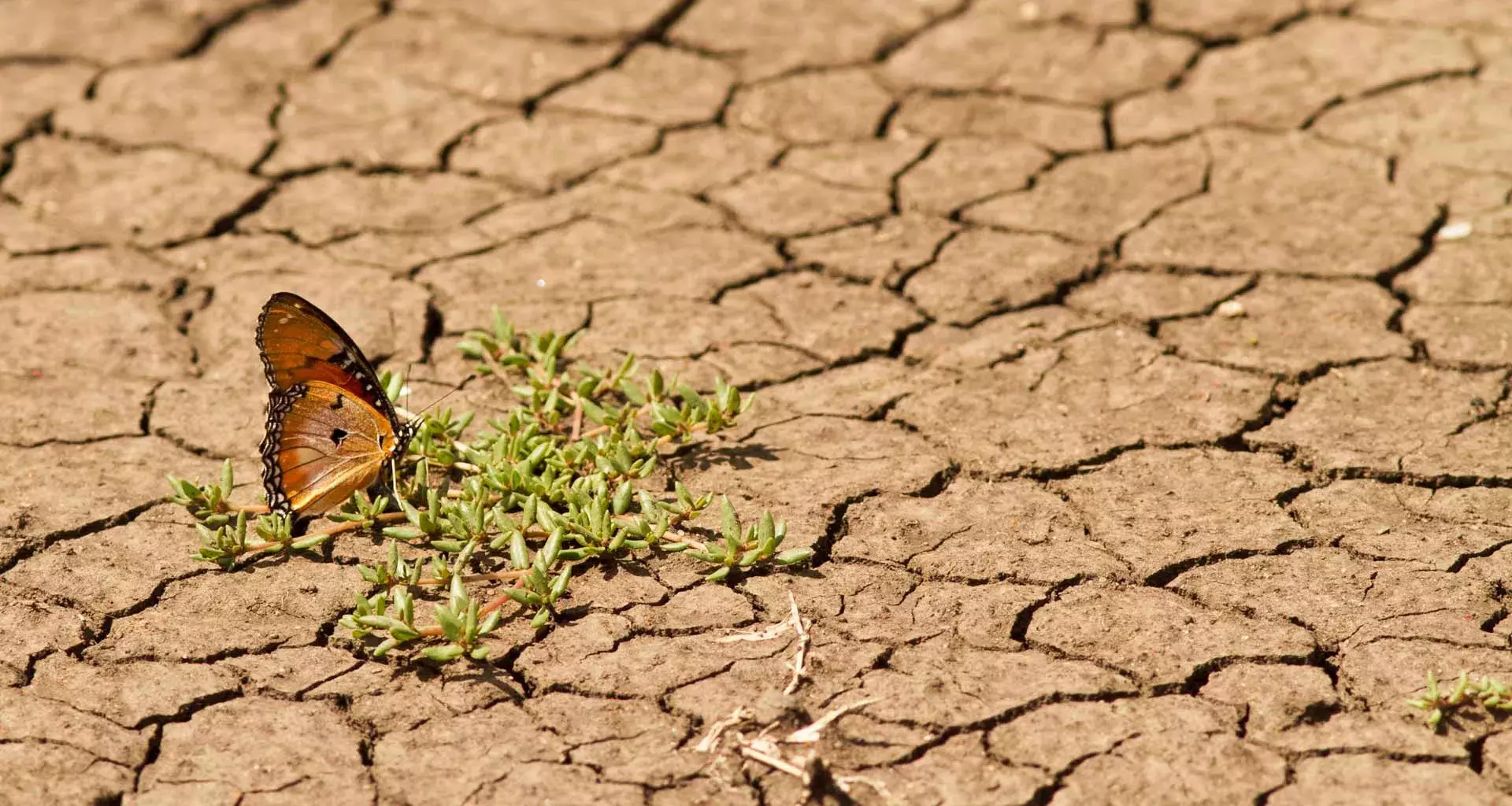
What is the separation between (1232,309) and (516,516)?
1.93 m

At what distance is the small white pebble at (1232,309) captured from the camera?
3.96 m

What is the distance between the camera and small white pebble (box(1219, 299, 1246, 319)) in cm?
396

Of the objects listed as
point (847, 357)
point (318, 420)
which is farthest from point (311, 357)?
point (847, 357)

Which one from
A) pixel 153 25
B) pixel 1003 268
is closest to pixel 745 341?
pixel 1003 268

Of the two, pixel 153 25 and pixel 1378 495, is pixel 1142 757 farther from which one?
pixel 153 25

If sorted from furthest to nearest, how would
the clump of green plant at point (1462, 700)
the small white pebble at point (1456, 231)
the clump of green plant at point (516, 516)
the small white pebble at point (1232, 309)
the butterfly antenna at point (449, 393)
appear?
the small white pebble at point (1456, 231) < the small white pebble at point (1232, 309) < the butterfly antenna at point (449, 393) < the clump of green plant at point (516, 516) < the clump of green plant at point (1462, 700)

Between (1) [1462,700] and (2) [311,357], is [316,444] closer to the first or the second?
(2) [311,357]

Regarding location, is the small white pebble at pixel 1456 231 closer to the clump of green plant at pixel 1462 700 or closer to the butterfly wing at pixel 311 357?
the clump of green plant at pixel 1462 700

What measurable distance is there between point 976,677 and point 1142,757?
341 millimetres

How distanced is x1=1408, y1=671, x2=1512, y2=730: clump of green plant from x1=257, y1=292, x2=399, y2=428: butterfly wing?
207 cm

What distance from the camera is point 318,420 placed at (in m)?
3.27

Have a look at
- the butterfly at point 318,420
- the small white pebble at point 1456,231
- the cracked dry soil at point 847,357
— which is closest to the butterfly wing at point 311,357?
the butterfly at point 318,420

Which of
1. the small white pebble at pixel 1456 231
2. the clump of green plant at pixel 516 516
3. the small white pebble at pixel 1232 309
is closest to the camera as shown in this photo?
the clump of green plant at pixel 516 516

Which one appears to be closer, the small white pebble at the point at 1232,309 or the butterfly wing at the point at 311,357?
the butterfly wing at the point at 311,357
